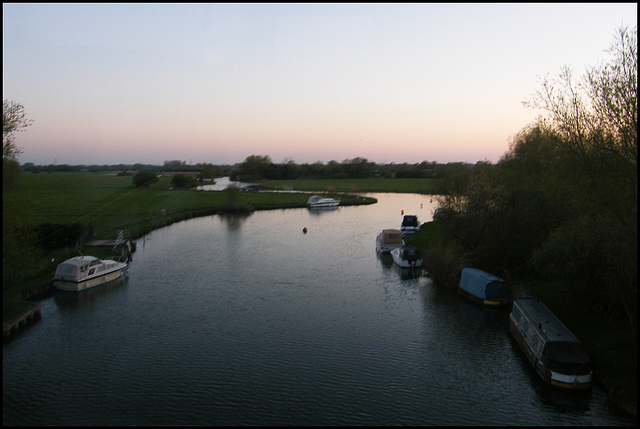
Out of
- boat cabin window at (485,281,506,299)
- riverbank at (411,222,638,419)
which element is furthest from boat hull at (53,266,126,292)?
boat cabin window at (485,281,506,299)

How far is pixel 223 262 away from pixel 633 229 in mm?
25617

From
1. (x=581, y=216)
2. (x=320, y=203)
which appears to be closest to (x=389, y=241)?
(x=581, y=216)

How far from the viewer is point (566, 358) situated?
1466cm

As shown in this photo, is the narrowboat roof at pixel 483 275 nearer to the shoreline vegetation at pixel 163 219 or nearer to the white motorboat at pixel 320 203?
the shoreline vegetation at pixel 163 219

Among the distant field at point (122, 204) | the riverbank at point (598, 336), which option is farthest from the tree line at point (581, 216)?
the distant field at point (122, 204)

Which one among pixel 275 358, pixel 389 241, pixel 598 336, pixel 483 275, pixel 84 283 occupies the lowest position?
pixel 275 358

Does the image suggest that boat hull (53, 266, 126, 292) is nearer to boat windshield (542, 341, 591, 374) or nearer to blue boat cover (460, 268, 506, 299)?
blue boat cover (460, 268, 506, 299)

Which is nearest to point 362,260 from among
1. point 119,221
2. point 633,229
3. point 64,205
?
point 633,229

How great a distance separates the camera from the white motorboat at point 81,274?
24.7 m

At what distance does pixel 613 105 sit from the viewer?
46.9ft

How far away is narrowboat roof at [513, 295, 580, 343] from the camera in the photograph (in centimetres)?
1532

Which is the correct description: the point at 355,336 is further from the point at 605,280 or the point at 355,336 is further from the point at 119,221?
the point at 119,221

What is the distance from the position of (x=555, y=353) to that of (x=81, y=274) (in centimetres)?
2351

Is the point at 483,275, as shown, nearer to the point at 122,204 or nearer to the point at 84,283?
the point at 84,283
